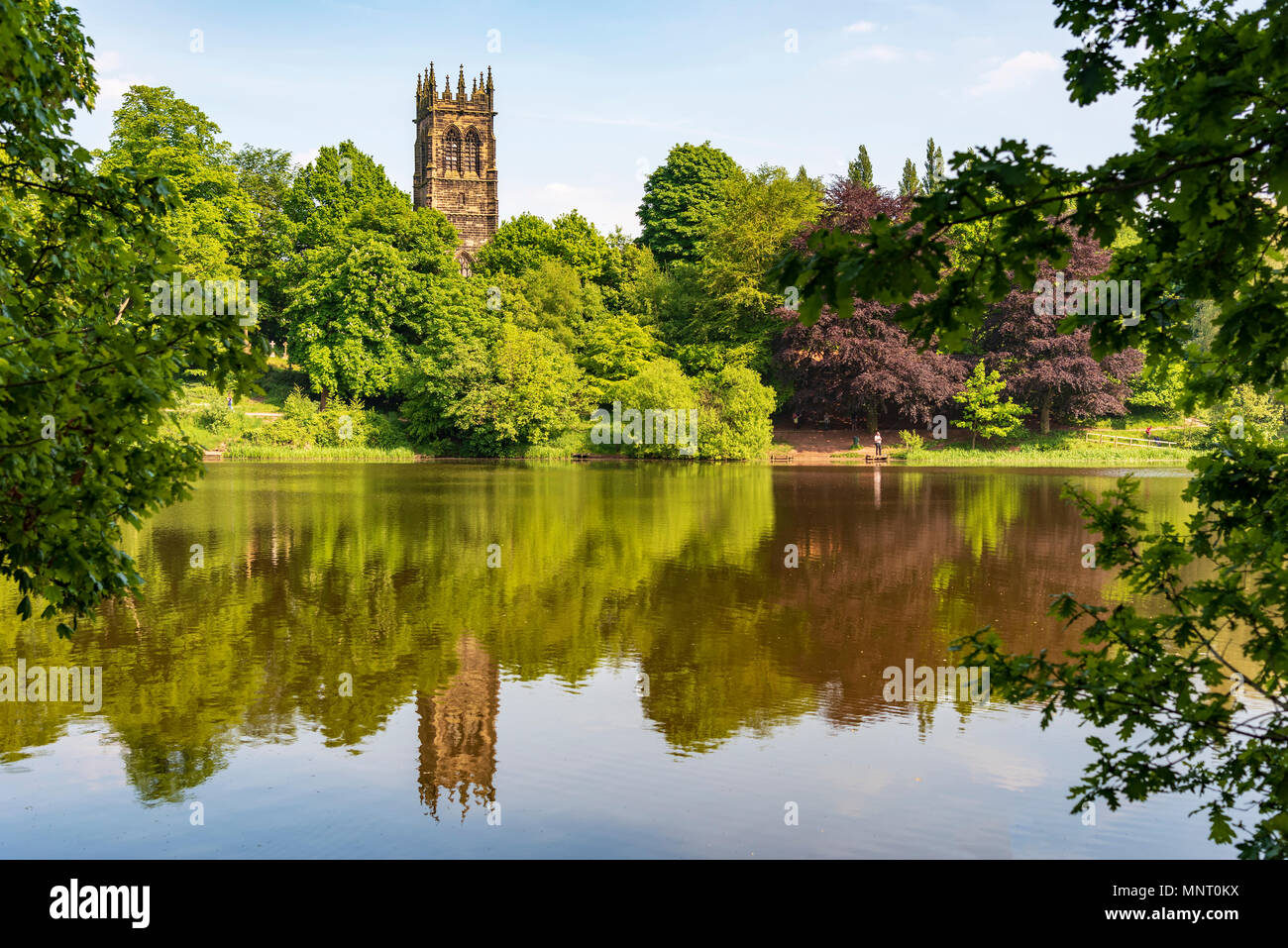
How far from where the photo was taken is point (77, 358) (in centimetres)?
543

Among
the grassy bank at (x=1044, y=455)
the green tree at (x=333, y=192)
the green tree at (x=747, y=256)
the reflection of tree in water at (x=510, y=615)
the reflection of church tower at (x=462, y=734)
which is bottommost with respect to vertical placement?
the reflection of church tower at (x=462, y=734)

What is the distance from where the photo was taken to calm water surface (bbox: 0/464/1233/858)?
7207 millimetres

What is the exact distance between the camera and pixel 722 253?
5934 cm

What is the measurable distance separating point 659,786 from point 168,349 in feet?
15.3

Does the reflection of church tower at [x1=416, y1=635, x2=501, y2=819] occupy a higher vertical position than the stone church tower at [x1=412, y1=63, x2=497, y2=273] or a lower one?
lower

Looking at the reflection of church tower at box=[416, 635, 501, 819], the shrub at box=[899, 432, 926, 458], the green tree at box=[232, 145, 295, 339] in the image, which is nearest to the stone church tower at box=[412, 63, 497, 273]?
the green tree at box=[232, 145, 295, 339]

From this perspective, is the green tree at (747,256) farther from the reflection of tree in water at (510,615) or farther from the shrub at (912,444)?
the reflection of tree in water at (510,615)

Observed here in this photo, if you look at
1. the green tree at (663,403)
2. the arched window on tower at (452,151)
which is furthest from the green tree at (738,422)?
the arched window on tower at (452,151)

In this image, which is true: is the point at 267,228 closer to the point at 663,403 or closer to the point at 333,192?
the point at 333,192

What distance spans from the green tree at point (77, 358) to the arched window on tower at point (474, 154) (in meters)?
87.7

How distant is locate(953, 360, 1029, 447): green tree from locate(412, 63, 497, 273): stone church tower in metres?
50.4

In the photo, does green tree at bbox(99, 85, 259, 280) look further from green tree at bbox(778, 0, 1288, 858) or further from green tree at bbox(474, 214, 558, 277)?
green tree at bbox(778, 0, 1288, 858)

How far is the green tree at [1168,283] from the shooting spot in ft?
12.5

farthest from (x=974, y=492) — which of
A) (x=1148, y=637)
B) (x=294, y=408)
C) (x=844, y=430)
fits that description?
(x=294, y=408)
